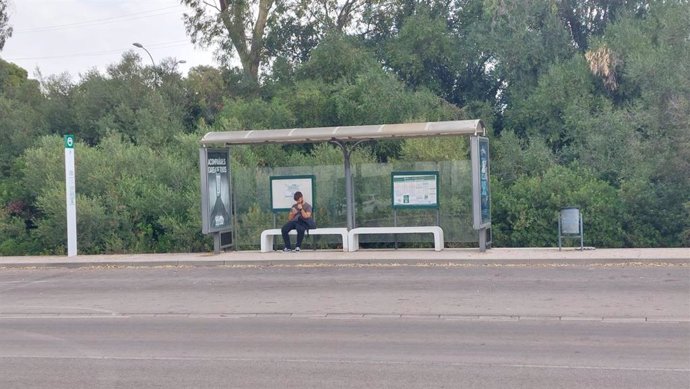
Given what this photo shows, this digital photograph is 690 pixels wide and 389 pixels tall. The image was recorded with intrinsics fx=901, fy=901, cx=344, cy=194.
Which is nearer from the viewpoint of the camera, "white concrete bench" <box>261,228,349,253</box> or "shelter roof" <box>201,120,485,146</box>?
"shelter roof" <box>201,120,485,146</box>

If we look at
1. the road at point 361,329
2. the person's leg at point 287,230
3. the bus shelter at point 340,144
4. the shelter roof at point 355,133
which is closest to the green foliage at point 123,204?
the bus shelter at point 340,144

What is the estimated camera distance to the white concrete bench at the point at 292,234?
21797mm

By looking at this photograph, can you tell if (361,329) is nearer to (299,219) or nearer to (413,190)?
(299,219)

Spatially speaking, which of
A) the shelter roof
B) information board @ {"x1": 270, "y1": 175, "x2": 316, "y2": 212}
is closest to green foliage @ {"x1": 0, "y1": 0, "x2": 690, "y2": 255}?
information board @ {"x1": 270, "y1": 175, "x2": 316, "y2": 212}

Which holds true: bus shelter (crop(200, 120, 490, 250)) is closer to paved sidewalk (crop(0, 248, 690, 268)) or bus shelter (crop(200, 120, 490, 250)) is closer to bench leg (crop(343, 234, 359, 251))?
bench leg (crop(343, 234, 359, 251))

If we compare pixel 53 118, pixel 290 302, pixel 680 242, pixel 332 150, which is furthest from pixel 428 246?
pixel 53 118

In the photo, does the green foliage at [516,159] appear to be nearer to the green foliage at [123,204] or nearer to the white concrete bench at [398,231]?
the white concrete bench at [398,231]

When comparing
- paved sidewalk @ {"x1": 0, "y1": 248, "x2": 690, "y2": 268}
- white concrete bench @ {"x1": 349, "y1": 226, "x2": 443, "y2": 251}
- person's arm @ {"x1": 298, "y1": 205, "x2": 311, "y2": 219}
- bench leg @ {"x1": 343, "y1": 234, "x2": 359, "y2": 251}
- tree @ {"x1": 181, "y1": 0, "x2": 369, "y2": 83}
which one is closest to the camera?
paved sidewalk @ {"x1": 0, "y1": 248, "x2": 690, "y2": 268}

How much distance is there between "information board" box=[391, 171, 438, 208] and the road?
3369 millimetres

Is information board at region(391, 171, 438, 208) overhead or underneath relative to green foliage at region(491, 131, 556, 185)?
underneath

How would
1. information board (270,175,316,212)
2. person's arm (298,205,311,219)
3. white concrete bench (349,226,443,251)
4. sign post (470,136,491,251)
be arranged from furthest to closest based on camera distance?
information board (270,175,316,212) → person's arm (298,205,311,219) → white concrete bench (349,226,443,251) → sign post (470,136,491,251)

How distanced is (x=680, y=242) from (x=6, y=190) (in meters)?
19.9

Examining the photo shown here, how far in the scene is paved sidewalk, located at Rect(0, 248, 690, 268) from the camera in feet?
61.1

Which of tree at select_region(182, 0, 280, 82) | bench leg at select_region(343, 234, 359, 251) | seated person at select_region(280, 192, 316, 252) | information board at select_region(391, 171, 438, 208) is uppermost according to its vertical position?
tree at select_region(182, 0, 280, 82)
